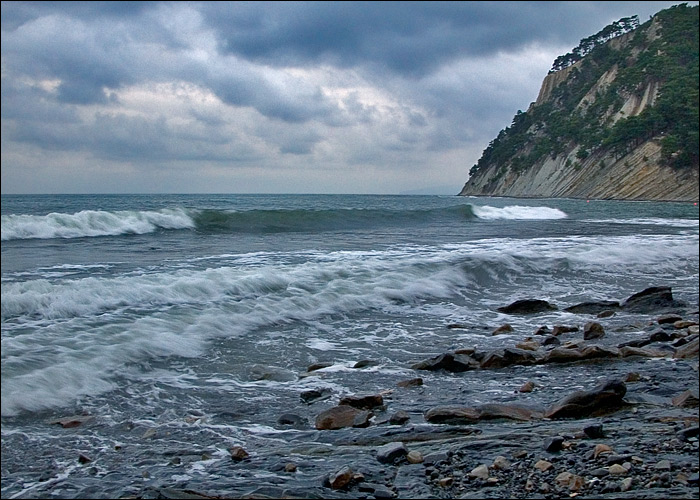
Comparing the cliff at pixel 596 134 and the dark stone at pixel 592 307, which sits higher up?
the cliff at pixel 596 134

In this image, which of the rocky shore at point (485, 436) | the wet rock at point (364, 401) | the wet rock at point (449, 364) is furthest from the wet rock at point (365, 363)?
the wet rock at point (364, 401)

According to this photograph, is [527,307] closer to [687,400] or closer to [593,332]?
[593,332]

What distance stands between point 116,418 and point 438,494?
7.85 ft

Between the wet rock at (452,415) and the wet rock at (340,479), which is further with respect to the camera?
the wet rock at (452,415)

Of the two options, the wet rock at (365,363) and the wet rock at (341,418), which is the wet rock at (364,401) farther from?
the wet rock at (365,363)

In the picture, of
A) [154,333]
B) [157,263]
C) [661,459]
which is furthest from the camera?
[157,263]

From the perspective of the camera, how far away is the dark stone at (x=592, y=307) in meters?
8.42

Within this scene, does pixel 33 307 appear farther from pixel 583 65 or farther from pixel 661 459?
pixel 583 65

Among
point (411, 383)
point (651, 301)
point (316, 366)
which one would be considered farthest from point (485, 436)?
point (651, 301)

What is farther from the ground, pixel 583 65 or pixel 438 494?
pixel 583 65

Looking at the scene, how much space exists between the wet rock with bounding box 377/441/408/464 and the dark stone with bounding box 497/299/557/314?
5258 mm

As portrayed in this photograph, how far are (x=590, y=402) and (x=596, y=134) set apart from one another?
164ft

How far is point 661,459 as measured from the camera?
325 centimetres

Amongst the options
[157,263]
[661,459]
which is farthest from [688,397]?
[157,263]
